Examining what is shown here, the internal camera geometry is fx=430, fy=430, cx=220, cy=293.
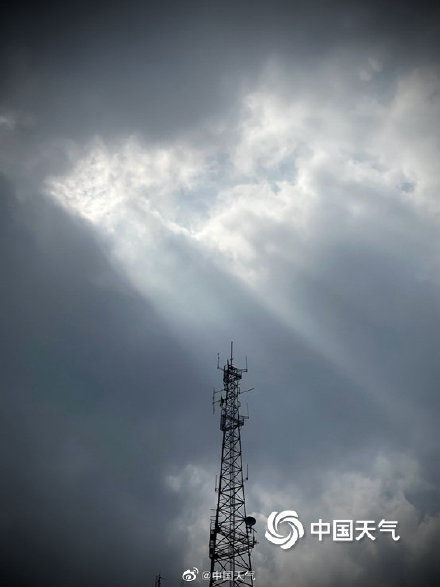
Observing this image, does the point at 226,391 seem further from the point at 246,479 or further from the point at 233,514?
the point at 233,514

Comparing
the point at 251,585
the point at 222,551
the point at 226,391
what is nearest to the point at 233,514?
the point at 222,551

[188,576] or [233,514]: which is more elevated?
[233,514]

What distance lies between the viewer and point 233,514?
41500 millimetres

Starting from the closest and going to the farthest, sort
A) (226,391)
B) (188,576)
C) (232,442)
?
(188,576), (232,442), (226,391)

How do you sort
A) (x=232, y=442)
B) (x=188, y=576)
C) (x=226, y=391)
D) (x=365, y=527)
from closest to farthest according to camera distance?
(x=188, y=576) → (x=365, y=527) → (x=232, y=442) → (x=226, y=391)

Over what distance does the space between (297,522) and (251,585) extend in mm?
6647

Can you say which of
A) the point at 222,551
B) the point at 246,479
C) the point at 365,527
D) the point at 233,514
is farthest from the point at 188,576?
the point at 365,527

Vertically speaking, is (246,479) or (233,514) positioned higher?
(246,479)

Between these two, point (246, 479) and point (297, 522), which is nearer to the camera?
point (297, 522)

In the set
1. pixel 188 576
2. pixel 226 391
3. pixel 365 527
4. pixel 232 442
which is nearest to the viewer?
pixel 188 576

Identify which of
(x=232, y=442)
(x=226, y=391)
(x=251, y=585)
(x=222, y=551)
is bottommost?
(x=251, y=585)

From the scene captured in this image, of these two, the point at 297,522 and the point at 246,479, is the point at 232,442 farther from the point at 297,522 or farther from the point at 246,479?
the point at 297,522

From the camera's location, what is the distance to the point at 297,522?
39.8 m

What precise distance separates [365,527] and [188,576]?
1709cm
